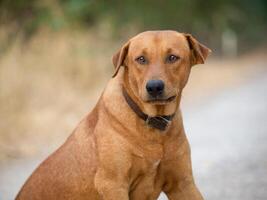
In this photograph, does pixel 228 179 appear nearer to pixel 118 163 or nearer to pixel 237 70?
pixel 118 163

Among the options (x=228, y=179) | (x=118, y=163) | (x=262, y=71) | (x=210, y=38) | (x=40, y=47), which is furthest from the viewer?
(x=210, y=38)

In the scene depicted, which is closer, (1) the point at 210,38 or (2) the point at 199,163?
(2) the point at 199,163

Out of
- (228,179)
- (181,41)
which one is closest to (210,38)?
(228,179)

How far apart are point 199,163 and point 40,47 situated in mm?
5414

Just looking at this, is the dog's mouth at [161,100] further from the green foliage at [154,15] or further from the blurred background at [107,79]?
the green foliage at [154,15]

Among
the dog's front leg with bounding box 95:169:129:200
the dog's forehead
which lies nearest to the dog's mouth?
the dog's forehead

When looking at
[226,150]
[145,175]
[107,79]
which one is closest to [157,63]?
[145,175]

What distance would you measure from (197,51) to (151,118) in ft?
2.14

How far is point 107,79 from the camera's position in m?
13.9

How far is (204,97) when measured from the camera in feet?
44.5

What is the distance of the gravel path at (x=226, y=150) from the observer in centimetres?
721

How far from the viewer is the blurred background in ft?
27.9

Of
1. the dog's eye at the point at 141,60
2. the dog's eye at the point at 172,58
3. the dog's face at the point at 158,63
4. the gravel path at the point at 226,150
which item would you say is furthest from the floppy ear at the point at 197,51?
the gravel path at the point at 226,150

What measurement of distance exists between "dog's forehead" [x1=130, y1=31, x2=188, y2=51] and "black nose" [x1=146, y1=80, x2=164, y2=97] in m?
0.34
